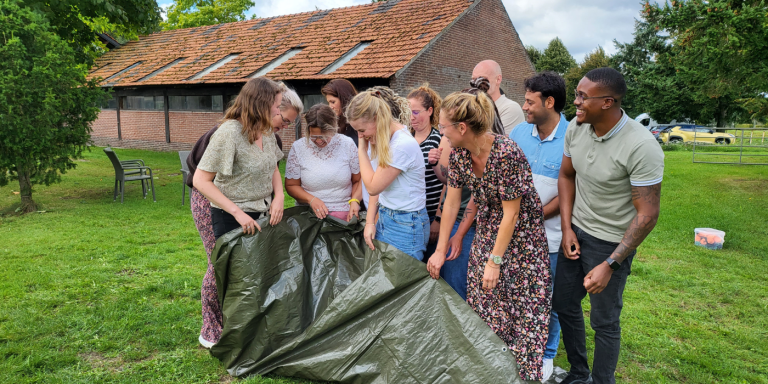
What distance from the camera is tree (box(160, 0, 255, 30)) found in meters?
32.0

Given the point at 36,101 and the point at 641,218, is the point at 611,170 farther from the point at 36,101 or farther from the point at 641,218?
the point at 36,101

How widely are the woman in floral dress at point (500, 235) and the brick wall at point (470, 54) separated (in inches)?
439

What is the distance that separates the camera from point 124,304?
403 cm

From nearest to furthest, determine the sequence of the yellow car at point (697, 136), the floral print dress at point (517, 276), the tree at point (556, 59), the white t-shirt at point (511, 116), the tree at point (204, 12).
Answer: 1. the floral print dress at point (517, 276)
2. the white t-shirt at point (511, 116)
3. the yellow car at point (697, 136)
4. the tree at point (204, 12)
5. the tree at point (556, 59)

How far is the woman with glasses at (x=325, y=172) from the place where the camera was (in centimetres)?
324

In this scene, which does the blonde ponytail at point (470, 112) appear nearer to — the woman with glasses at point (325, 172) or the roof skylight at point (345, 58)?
the woman with glasses at point (325, 172)

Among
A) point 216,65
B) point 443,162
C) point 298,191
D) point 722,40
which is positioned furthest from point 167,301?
point 216,65

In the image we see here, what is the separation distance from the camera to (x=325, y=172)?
3.26m

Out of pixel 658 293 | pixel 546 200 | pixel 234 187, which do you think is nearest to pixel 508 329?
pixel 546 200

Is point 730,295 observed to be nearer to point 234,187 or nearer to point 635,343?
point 635,343

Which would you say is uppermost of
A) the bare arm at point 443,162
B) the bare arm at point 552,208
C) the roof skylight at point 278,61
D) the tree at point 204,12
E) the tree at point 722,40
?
the tree at point 204,12

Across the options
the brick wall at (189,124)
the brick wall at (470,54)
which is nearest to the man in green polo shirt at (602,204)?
the brick wall at (470,54)

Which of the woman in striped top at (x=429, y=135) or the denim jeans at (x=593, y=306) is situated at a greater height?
the woman in striped top at (x=429, y=135)

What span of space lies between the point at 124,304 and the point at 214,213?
1.63m
